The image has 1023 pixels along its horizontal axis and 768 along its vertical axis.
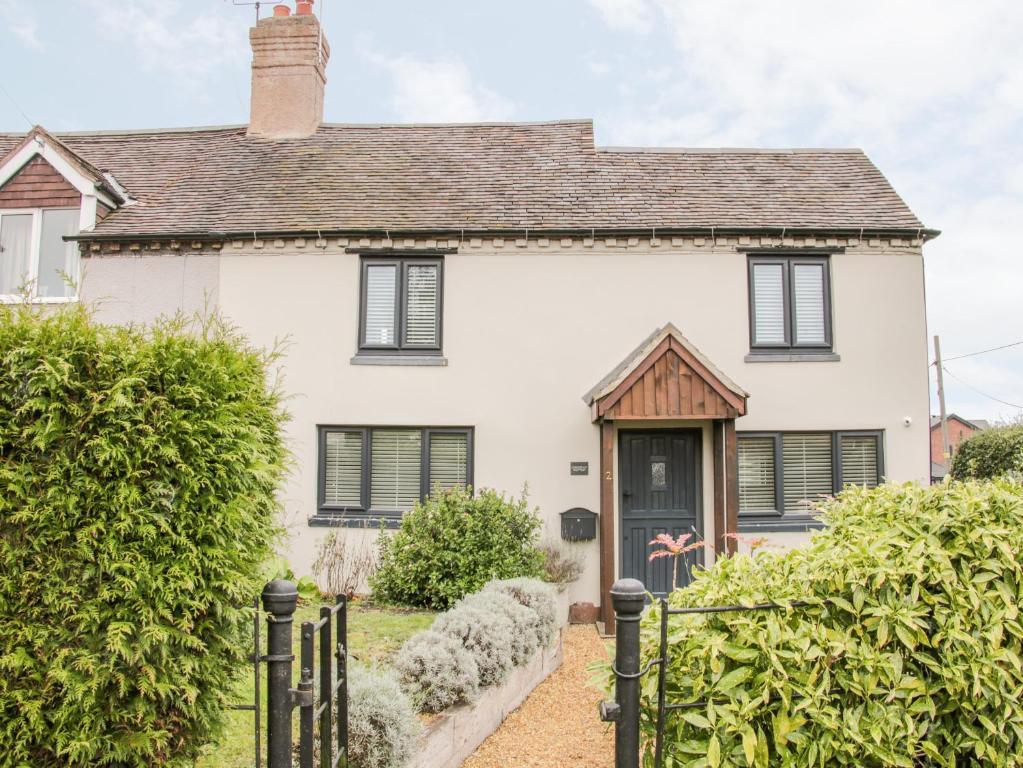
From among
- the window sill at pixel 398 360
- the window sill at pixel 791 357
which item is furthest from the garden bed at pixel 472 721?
the window sill at pixel 791 357

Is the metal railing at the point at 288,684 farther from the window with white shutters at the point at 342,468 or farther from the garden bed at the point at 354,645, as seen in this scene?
the window with white shutters at the point at 342,468

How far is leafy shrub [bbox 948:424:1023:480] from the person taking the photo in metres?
14.0

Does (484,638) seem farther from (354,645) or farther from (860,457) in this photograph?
(860,457)

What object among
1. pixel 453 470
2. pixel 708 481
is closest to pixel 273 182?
pixel 453 470

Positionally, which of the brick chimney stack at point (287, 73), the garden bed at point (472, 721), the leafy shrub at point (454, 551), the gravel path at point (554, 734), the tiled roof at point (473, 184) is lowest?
the gravel path at point (554, 734)

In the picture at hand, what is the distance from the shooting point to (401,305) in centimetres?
1175

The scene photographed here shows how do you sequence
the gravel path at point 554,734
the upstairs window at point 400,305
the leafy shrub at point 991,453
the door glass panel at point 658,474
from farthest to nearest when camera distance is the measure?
1. the leafy shrub at point 991,453
2. the upstairs window at point 400,305
3. the door glass panel at point 658,474
4. the gravel path at point 554,734

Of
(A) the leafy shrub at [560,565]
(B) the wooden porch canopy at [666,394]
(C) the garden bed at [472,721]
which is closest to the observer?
(C) the garden bed at [472,721]

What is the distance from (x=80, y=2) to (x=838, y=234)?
1348 cm

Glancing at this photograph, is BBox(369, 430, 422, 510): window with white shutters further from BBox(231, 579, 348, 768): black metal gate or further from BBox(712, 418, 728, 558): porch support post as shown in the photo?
BBox(231, 579, 348, 768): black metal gate

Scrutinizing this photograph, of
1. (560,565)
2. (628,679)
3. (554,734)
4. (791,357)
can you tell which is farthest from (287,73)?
(628,679)

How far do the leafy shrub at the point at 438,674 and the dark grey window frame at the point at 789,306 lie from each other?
8005 mm

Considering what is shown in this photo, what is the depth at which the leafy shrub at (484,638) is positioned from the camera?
597 centimetres

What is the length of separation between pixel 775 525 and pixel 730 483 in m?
1.73
